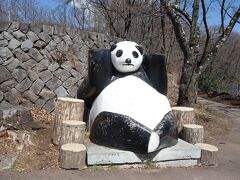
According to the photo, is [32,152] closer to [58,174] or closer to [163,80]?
[58,174]

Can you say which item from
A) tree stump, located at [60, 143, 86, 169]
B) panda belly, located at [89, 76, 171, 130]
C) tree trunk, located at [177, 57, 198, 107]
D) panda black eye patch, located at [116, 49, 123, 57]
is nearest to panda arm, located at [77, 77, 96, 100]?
panda belly, located at [89, 76, 171, 130]

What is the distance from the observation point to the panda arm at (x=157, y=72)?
6.04 metres

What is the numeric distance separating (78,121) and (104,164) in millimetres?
892

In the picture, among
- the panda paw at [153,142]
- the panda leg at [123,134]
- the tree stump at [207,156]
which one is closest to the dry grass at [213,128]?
the tree stump at [207,156]

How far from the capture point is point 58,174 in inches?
195

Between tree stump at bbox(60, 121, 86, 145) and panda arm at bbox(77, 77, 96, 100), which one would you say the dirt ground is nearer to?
tree stump at bbox(60, 121, 86, 145)

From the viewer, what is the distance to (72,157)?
201 inches

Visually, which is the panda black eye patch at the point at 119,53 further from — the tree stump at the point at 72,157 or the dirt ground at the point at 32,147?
the dirt ground at the point at 32,147

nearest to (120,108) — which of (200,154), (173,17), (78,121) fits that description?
(78,121)

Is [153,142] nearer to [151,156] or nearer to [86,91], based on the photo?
[151,156]

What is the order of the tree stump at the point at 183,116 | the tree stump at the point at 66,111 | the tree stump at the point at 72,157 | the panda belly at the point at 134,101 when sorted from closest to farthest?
the tree stump at the point at 72,157 → the panda belly at the point at 134,101 → the tree stump at the point at 66,111 → the tree stump at the point at 183,116

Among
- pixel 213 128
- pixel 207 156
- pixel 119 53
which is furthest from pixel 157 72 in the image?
pixel 213 128

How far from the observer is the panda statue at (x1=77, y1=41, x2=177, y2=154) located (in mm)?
5266

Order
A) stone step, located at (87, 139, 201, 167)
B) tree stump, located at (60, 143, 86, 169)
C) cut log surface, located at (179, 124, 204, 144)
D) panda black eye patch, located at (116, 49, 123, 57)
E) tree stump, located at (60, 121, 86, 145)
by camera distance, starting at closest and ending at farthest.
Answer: tree stump, located at (60, 143, 86, 169), stone step, located at (87, 139, 201, 167), tree stump, located at (60, 121, 86, 145), panda black eye patch, located at (116, 49, 123, 57), cut log surface, located at (179, 124, 204, 144)
